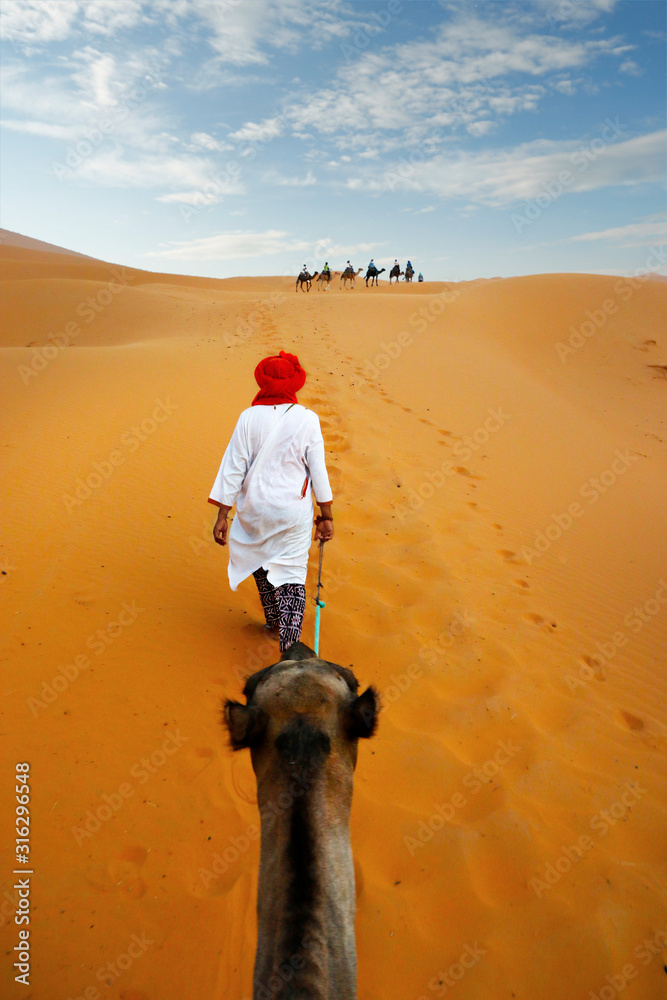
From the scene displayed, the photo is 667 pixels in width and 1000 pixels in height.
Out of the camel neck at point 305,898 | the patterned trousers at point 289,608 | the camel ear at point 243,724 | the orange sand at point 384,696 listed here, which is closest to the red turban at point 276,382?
the patterned trousers at point 289,608

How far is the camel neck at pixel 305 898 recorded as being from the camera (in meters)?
1.17

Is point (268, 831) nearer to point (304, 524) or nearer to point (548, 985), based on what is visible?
point (548, 985)

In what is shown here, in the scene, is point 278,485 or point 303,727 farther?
point 278,485

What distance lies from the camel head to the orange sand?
1357 mm

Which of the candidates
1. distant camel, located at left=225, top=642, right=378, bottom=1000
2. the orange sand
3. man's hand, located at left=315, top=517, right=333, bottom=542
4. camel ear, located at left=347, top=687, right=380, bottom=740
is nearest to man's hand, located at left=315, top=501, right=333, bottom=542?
man's hand, located at left=315, top=517, right=333, bottom=542

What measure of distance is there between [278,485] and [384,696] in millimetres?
1630

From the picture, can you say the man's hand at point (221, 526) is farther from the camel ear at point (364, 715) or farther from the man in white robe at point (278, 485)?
the camel ear at point (364, 715)

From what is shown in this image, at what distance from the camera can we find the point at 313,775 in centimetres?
141

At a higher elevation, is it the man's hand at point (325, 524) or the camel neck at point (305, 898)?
the man's hand at point (325, 524)

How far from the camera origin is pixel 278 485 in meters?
3.22

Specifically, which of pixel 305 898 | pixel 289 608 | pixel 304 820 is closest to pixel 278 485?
pixel 289 608

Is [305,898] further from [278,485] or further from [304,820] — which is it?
[278,485]

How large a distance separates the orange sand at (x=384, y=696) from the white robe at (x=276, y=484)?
0.95 m

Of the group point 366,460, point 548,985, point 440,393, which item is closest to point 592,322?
point 440,393
